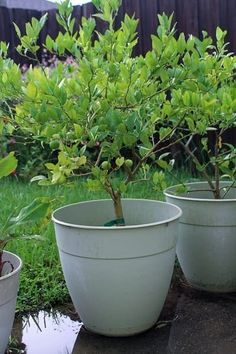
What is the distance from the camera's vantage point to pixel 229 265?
2.75m

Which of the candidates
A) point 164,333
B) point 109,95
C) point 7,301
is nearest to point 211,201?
point 164,333

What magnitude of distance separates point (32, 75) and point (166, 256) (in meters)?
0.98

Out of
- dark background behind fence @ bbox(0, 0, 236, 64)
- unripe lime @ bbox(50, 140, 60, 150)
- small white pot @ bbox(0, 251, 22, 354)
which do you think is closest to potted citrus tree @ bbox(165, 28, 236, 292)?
unripe lime @ bbox(50, 140, 60, 150)

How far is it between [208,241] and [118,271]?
0.72m

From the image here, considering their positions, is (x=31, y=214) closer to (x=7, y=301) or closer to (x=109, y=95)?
(x=7, y=301)

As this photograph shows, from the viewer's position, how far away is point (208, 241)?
8.95 feet

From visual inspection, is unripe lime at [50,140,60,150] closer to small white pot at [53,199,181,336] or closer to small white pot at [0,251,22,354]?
small white pot at [53,199,181,336]

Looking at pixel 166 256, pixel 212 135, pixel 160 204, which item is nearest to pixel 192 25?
pixel 212 135

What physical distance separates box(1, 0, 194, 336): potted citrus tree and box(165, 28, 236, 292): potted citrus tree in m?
0.12

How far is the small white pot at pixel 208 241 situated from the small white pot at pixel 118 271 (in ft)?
1.30

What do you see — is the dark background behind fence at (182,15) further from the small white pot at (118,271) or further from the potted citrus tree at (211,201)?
the small white pot at (118,271)

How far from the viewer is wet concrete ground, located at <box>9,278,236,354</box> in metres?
2.26

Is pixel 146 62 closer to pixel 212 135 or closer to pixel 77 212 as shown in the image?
pixel 77 212

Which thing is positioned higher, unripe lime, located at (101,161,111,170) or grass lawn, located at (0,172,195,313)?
unripe lime, located at (101,161,111,170)
